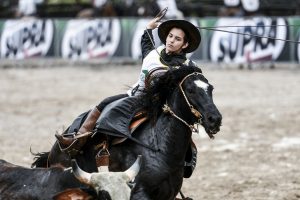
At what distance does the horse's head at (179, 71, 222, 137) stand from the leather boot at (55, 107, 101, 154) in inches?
38.3

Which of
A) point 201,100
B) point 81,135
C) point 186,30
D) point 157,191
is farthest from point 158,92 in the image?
point 157,191

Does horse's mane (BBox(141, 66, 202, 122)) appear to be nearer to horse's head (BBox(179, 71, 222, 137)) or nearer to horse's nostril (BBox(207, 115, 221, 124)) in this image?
horse's head (BBox(179, 71, 222, 137))

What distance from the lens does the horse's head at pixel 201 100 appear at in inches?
308

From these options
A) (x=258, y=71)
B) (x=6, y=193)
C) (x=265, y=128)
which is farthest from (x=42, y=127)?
(x=6, y=193)

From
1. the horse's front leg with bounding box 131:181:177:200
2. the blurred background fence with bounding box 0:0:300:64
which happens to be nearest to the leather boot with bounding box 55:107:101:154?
the horse's front leg with bounding box 131:181:177:200

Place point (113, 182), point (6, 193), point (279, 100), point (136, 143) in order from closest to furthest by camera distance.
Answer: point (113, 182)
point (6, 193)
point (136, 143)
point (279, 100)

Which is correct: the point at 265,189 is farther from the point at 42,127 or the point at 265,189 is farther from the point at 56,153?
the point at 42,127

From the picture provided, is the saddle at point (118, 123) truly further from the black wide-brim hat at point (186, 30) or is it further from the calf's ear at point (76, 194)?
the calf's ear at point (76, 194)

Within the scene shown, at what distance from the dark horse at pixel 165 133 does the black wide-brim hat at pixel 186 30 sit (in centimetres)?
58

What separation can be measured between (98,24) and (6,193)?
55.6 feet

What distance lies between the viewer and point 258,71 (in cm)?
2203

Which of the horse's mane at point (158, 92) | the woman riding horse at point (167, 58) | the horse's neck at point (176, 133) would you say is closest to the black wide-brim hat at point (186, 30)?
the woman riding horse at point (167, 58)

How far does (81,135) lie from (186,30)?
1458 millimetres

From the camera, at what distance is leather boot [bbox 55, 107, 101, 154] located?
8396 mm
